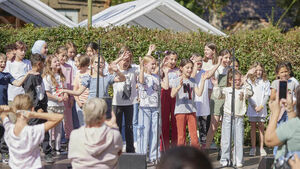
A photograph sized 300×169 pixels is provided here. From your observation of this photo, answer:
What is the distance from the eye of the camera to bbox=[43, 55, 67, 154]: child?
922 centimetres

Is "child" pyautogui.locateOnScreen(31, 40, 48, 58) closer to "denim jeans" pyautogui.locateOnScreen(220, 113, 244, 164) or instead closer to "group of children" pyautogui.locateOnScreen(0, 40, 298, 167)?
"group of children" pyautogui.locateOnScreen(0, 40, 298, 167)

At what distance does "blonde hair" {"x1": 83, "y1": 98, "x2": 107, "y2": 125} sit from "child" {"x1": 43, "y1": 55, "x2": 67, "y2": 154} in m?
3.90

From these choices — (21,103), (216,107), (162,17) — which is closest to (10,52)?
(216,107)

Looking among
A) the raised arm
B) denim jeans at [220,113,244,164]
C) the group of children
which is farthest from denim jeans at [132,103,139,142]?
denim jeans at [220,113,244,164]

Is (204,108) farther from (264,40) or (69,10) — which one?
(69,10)

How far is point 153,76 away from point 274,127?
4.26 metres

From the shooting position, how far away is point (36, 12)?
1522cm

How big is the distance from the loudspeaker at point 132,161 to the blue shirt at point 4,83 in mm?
2347

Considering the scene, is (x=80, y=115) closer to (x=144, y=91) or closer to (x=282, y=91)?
(x=144, y=91)

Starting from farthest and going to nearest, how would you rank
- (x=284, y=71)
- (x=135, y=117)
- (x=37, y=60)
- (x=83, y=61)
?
(x=135, y=117) < (x=83, y=61) < (x=284, y=71) < (x=37, y=60)

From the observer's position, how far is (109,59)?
10805 millimetres

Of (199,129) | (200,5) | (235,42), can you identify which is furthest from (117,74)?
(200,5)

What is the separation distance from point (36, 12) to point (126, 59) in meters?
7.05

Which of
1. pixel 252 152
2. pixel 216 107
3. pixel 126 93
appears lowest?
pixel 252 152
